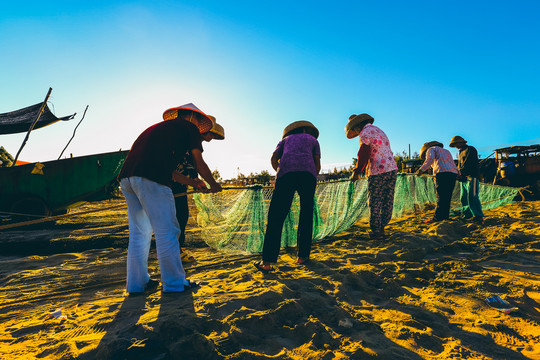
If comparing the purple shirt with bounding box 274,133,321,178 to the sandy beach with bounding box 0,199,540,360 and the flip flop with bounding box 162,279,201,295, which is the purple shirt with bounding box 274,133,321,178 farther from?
the flip flop with bounding box 162,279,201,295

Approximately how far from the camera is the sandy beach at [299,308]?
4.39ft

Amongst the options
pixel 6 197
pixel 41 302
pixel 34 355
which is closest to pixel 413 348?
pixel 34 355

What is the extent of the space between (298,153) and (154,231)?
1632 millimetres

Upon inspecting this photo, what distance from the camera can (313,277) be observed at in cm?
229

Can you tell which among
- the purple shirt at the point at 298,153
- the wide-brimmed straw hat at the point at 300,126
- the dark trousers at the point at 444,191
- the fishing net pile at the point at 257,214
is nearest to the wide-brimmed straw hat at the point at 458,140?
the dark trousers at the point at 444,191

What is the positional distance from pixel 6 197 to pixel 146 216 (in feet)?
21.0

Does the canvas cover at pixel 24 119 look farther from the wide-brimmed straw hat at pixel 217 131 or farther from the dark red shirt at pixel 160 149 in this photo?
the dark red shirt at pixel 160 149

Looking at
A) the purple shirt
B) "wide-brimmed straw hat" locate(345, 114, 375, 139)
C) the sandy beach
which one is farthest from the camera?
"wide-brimmed straw hat" locate(345, 114, 375, 139)

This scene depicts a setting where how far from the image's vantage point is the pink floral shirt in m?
3.73

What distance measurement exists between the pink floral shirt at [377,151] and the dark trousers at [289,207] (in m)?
1.40

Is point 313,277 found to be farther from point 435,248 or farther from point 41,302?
point 41,302

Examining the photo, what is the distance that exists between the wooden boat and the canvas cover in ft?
11.7

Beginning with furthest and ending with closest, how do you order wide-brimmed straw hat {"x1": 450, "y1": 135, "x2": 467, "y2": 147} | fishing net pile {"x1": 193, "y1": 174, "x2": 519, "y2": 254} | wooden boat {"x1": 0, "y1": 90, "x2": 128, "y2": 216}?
wooden boat {"x1": 0, "y1": 90, "x2": 128, "y2": 216} < wide-brimmed straw hat {"x1": 450, "y1": 135, "x2": 467, "y2": 147} < fishing net pile {"x1": 193, "y1": 174, "x2": 519, "y2": 254}

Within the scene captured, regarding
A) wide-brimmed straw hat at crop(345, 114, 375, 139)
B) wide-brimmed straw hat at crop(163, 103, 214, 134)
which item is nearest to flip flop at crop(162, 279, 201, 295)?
wide-brimmed straw hat at crop(163, 103, 214, 134)
